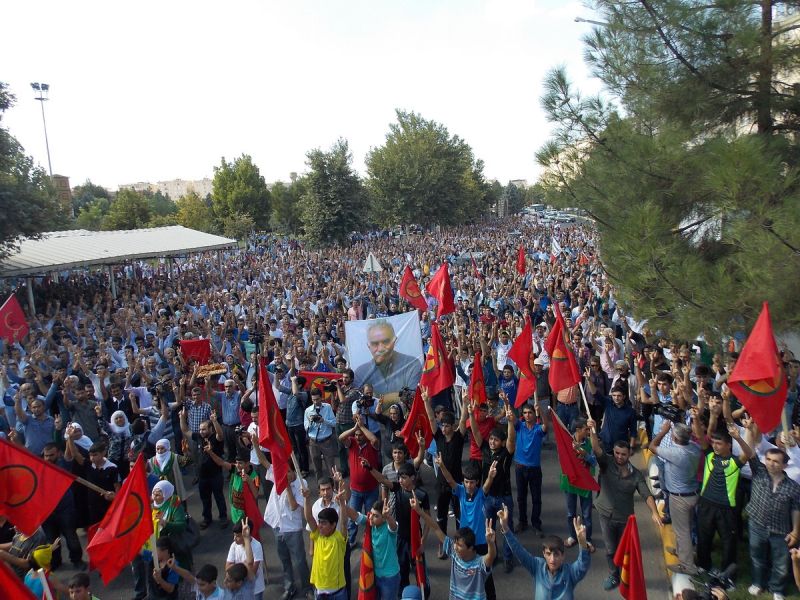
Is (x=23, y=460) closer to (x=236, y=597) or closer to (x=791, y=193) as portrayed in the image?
(x=236, y=597)

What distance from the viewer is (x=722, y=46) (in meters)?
6.17

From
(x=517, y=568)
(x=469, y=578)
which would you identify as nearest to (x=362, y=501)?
(x=517, y=568)

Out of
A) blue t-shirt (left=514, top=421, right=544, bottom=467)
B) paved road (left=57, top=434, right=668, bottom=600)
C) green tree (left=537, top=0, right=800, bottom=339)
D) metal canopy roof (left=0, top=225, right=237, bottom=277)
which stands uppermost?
green tree (left=537, top=0, right=800, bottom=339)

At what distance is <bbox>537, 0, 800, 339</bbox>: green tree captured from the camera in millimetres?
5375

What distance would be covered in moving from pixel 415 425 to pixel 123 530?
306 cm

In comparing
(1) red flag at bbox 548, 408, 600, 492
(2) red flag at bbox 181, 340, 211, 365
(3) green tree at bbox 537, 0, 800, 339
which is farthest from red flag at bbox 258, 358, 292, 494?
(2) red flag at bbox 181, 340, 211, 365

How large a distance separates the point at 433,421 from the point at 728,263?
11.6ft

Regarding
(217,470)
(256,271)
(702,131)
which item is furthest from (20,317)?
(256,271)

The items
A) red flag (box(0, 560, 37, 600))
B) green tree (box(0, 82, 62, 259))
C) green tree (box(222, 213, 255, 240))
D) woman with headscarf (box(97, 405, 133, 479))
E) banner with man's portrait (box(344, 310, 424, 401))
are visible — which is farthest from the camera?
green tree (box(222, 213, 255, 240))

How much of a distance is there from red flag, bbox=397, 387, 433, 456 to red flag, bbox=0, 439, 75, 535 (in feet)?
10.6

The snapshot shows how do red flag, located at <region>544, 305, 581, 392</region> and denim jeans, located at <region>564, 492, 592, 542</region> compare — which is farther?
red flag, located at <region>544, 305, 581, 392</region>

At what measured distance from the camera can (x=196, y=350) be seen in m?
A: 11.1

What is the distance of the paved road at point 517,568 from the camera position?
18.1 feet

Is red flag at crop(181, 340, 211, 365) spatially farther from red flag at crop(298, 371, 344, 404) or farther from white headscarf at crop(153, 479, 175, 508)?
white headscarf at crop(153, 479, 175, 508)
